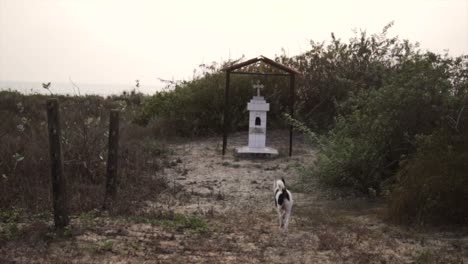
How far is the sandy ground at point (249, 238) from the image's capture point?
19.3ft

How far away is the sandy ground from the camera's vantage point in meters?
5.89

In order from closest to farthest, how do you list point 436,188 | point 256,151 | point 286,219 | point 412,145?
point 286,219 → point 436,188 → point 412,145 → point 256,151

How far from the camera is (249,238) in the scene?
6.65 metres

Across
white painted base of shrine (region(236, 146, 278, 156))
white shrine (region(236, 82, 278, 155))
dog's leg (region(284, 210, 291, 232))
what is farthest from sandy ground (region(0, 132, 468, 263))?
white shrine (region(236, 82, 278, 155))

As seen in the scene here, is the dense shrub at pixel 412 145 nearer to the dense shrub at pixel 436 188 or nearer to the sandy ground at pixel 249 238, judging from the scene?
the dense shrub at pixel 436 188

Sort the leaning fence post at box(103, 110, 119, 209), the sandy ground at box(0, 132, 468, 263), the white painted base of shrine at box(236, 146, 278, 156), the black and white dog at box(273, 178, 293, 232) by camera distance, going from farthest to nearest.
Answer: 1. the white painted base of shrine at box(236, 146, 278, 156)
2. the leaning fence post at box(103, 110, 119, 209)
3. the black and white dog at box(273, 178, 293, 232)
4. the sandy ground at box(0, 132, 468, 263)

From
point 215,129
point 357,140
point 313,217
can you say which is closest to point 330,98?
point 215,129

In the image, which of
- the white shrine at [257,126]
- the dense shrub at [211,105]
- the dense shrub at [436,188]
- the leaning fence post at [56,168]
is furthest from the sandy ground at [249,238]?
the dense shrub at [211,105]

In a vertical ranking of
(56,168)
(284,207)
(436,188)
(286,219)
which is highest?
(56,168)

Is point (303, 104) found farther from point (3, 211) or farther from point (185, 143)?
point (3, 211)

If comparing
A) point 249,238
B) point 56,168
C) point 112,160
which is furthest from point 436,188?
point 56,168

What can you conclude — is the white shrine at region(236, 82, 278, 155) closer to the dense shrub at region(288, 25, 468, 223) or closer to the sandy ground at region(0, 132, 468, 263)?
the dense shrub at region(288, 25, 468, 223)

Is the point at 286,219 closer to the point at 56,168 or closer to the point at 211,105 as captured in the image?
the point at 56,168

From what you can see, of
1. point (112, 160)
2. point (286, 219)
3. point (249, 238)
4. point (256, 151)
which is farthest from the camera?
point (256, 151)
